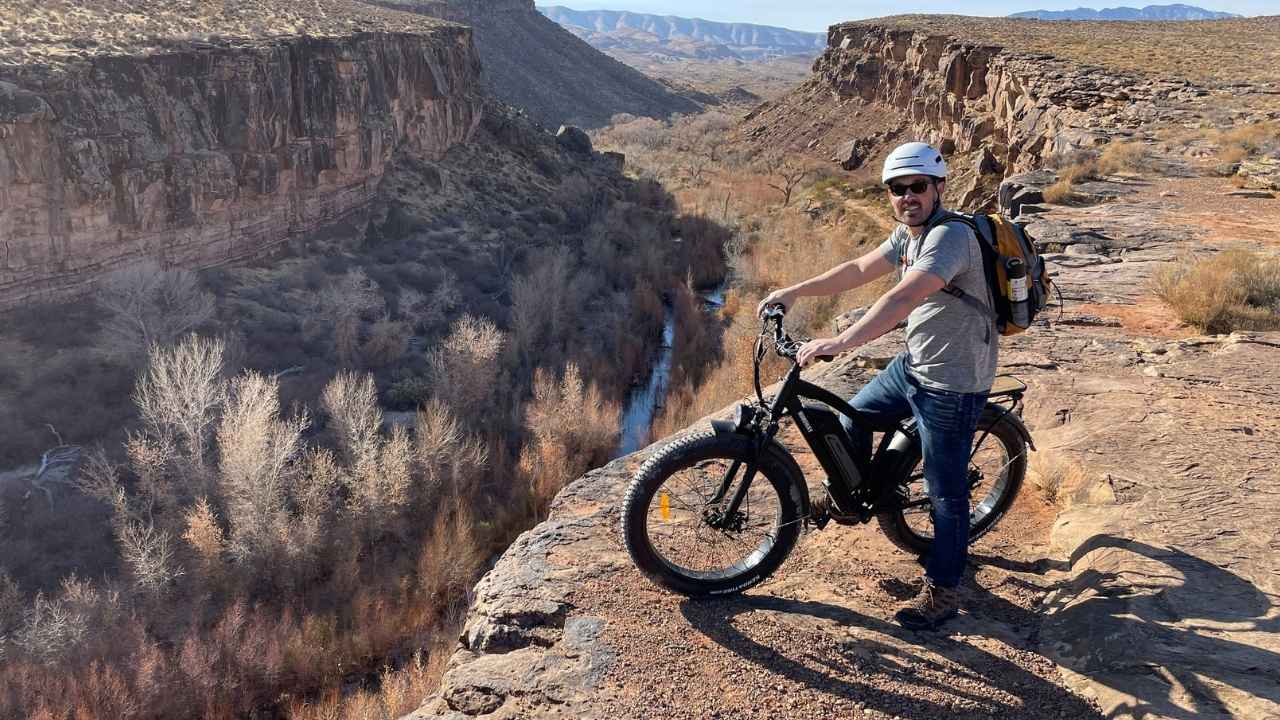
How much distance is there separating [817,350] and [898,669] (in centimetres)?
133

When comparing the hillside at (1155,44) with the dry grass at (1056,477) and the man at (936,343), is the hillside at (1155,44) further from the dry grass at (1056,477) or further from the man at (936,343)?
the man at (936,343)

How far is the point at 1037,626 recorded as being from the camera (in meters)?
3.48

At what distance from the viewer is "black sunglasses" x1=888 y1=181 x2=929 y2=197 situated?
3168 millimetres

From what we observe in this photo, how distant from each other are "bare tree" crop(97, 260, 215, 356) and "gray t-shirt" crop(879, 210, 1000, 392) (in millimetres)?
18791

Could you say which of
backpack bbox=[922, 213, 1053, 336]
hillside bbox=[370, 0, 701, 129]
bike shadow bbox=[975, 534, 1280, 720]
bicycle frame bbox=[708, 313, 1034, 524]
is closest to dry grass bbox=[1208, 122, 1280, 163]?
bike shadow bbox=[975, 534, 1280, 720]

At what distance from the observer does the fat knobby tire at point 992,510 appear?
12.8 ft

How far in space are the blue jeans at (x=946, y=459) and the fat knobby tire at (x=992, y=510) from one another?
0.37 meters

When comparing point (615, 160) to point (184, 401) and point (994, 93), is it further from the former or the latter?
point (184, 401)

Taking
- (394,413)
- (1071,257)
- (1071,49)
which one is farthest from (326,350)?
(1071,49)

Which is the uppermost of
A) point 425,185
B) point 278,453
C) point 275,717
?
point 425,185

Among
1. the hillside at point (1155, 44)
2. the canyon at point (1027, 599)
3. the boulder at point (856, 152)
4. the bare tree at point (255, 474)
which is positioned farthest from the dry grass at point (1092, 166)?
the boulder at point (856, 152)

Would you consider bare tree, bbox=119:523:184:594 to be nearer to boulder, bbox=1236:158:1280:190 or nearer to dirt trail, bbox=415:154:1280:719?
dirt trail, bbox=415:154:1280:719

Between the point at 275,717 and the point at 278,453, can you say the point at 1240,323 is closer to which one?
the point at 275,717

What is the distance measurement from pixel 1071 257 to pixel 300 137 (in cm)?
2364
